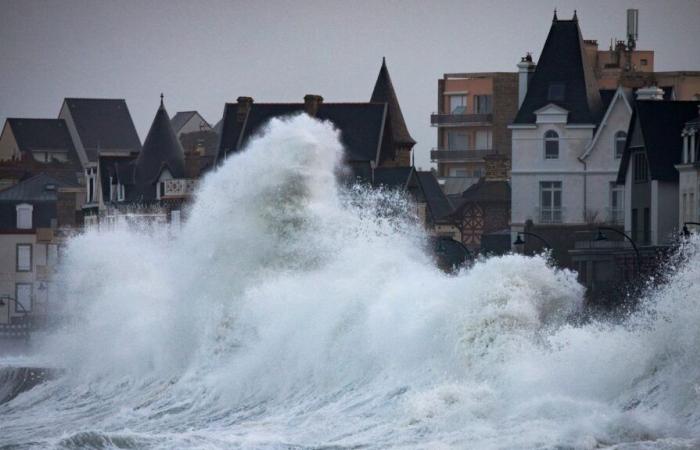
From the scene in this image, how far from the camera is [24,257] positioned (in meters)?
114

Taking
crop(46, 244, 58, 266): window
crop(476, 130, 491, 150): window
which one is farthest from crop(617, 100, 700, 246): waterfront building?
crop(476, 130, 491, 150): window

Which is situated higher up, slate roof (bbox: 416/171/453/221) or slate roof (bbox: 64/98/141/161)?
slate roof (bbox: 64/98/141/161)

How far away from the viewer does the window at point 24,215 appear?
381ft

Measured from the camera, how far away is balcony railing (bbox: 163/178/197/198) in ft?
321

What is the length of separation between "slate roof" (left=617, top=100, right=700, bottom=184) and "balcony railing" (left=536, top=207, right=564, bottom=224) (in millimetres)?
11122

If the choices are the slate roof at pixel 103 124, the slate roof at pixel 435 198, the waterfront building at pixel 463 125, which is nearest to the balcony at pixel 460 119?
the waterfront building at pixel 463 125

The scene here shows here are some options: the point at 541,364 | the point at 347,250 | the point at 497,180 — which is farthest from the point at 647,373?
the point at 497,180

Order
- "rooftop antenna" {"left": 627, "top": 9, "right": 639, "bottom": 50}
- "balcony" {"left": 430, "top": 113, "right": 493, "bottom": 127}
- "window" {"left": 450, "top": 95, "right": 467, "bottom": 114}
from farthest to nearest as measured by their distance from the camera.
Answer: "window" {"left": 450, "top": 95, "right": 467, "bottom": 114} → "balcony" {"left": 430, "top": 113, "right": 493, "bottom": 127} → "rooftop antenna" {"left": 627, "top": 9, "right": 639, "bottom": 50}

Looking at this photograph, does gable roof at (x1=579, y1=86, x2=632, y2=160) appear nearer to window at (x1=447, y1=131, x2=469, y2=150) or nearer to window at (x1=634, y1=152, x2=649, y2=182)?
window at (x1=634, y1=152, x2=649, y2=182)

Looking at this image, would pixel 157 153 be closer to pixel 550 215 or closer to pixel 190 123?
pixel 550 215

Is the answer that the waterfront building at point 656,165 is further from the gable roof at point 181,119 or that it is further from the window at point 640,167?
the gable roof at point 181,119

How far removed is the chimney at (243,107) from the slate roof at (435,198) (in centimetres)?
949

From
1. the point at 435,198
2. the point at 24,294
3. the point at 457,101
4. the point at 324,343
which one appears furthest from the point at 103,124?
the point at 324,343

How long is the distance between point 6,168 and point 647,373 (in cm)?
10376
